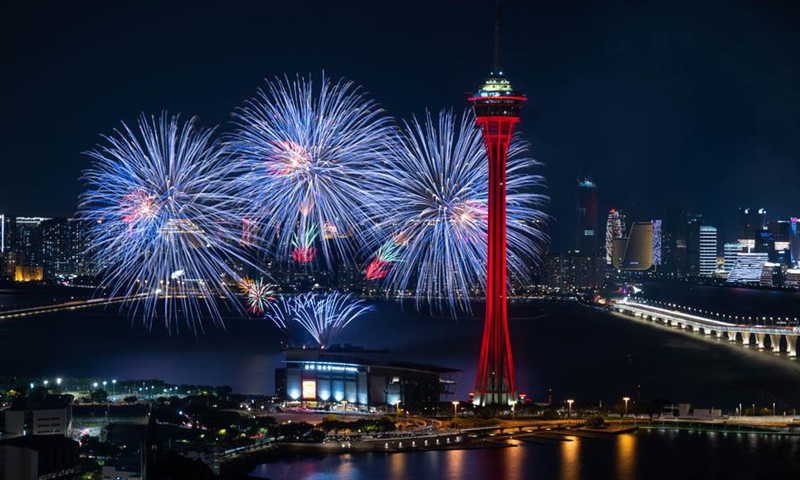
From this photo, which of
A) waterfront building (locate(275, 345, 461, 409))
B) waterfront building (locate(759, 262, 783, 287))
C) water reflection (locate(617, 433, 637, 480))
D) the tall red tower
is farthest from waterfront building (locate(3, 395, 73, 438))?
waterfront building (locate(759, 262, 783, 287))

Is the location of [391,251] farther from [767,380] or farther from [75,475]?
[767,380]

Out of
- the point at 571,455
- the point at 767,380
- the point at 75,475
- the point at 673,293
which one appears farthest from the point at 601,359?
the point at 673,293

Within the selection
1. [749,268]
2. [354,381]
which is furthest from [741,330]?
[749,268]

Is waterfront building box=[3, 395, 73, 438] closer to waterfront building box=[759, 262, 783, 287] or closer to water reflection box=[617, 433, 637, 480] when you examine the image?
water reflection box=[617, 433, 637, 480]

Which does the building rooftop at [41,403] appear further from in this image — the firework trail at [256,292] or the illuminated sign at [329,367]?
the illuminated sign at [329,367]

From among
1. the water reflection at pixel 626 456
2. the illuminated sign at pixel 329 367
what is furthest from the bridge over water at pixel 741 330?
the illuminated sign at pixel 329 367

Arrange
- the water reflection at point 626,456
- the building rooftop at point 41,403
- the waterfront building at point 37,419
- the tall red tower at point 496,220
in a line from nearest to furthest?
the water reflection at point 626,456 → the waterfront building at point 37,419 → the building rooftop at point 41,403 → the tall red tower at point 496,220
